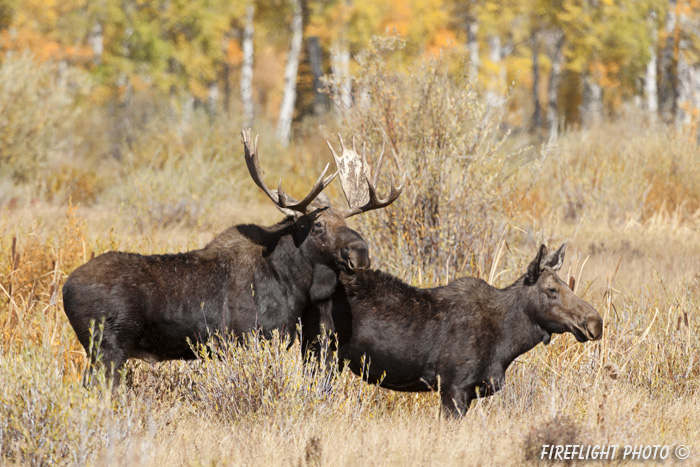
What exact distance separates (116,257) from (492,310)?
2.64 m

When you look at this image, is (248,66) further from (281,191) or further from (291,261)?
(291,261)

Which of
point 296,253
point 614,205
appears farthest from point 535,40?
point 296,253

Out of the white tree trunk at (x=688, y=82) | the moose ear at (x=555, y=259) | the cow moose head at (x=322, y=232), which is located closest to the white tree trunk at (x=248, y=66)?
the white tree trunk at (x=688, y=82)

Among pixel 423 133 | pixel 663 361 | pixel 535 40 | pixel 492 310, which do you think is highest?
pixel 535 40

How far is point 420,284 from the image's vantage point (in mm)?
7328

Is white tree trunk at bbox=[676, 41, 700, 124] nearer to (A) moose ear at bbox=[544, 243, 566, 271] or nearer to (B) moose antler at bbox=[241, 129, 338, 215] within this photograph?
(A) moose ear at bbox=[544, 243, 566, 271]

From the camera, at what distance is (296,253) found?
622cm

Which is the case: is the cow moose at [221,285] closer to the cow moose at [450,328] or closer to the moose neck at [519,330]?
the cow moose at [450,328]

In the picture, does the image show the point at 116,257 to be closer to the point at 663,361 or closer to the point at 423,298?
the point at 423,298

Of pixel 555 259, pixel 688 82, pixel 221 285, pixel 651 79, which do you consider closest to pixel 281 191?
pixel 221 285

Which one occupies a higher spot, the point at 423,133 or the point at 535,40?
the point at 535,40

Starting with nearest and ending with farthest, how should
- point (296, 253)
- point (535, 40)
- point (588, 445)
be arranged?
1. point (588, 445)
2. point (296, 253)
3. point (535, 40)

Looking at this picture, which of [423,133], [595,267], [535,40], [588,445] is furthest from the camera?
[535,40]

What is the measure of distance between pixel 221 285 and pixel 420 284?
2.01m
